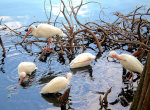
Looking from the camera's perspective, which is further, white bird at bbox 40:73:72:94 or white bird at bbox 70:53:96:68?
white bird at bbox 70:53:96:68

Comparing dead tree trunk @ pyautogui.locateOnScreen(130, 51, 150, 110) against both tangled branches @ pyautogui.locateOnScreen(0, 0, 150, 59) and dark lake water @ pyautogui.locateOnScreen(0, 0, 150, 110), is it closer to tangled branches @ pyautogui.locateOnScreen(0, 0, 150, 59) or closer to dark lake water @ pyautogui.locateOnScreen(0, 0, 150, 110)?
dark lake water @ pyautogui.locateOnScreen(0, 0, 150, 110)

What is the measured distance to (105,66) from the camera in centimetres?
517

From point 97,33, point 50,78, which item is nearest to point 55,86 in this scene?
point 50,78

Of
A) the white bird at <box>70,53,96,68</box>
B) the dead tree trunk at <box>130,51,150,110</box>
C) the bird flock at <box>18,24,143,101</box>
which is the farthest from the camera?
the white bird at <box>70,53,96,68</box>

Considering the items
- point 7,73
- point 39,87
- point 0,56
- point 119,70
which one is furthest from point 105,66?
point 0,56

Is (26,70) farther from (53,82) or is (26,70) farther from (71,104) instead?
(71,104)

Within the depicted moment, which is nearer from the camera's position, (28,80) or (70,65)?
(28,80)

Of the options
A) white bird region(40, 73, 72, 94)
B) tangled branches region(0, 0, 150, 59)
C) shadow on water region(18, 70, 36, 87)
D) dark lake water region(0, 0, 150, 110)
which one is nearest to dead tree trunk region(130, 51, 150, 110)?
dark lake water region(0, 0, 150, 110)

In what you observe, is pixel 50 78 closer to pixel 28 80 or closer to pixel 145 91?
pixel 28 80

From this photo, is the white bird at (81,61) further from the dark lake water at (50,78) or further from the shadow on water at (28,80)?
the shadow on water at (28,80)

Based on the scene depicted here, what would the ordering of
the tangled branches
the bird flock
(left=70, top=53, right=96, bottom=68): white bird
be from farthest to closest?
the tangled branches → (left=70, top=53, right=96, bottom=68): white bird → the bird flock

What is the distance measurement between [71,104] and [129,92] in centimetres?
112

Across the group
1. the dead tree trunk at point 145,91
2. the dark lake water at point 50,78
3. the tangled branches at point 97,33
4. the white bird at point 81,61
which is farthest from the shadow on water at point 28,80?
the dead tree trunk at point 145,91

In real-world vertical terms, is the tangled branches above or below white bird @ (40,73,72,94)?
above
